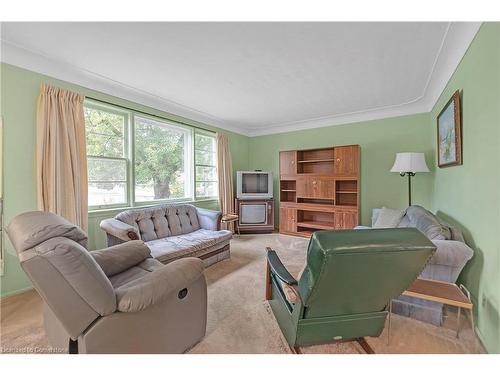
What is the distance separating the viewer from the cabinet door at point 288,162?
495cm

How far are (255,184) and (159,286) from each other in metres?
3.99

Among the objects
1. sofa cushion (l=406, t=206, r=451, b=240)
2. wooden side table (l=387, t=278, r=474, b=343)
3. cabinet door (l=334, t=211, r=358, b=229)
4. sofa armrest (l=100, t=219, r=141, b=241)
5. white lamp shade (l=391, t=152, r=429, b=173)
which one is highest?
white lamp shade (l=391, t=152, r=429, b=173)

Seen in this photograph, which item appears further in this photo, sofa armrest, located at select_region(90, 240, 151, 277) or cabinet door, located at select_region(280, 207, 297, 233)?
cabinet door, located at select_region(280, 207, 297, 233)

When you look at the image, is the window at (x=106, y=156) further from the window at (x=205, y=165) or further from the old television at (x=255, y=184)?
the old television at (x=255, y=184)

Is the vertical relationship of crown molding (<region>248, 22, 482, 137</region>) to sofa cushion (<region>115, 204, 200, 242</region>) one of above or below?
above

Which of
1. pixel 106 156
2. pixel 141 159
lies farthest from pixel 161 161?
pixel 106 156

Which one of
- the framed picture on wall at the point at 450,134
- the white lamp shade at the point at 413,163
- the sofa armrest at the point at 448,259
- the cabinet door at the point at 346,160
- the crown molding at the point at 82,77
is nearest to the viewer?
the sofa armrest at the point at 448,259

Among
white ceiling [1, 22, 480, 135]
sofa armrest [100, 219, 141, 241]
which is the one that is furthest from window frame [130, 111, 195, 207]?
sofa armrest [100, 219, 141, 241]

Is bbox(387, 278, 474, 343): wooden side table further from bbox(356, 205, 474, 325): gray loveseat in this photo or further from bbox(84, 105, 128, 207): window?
bbox(84, 105, 128, 207): window

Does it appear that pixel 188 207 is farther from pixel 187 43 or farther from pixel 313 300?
pixel 313 300

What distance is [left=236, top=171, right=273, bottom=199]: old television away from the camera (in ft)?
16.9

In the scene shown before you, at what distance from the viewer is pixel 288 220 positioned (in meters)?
5.02

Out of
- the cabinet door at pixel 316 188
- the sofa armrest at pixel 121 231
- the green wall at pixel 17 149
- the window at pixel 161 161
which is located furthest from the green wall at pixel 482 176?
the green wall at pixel 17 149
